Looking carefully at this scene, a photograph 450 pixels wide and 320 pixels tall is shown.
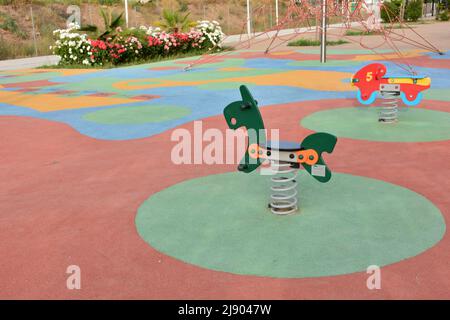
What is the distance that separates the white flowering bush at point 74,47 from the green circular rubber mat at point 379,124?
14.6 m

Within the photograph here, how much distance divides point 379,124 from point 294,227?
15.5 feet

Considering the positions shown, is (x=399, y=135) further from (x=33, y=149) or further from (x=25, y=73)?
(x=25, y=73)

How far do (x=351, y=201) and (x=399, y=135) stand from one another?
3.19m

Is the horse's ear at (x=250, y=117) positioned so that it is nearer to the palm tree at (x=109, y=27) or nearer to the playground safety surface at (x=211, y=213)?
the playground safety surface at (x=211, y=213)

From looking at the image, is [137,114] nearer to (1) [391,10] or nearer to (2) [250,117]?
(2) [250,117]

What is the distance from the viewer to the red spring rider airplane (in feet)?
29.6

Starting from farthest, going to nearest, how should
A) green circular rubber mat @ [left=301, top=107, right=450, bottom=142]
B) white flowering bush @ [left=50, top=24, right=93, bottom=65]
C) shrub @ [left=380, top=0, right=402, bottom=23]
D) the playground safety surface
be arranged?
white flowering bush @ [left=50, top=24, right=93, bottom=65] < green circular rubber mat @ [left=301, top=107, right=450, bottom=142] < shrub @ [left=380, top=0, right=402, bottom=23] < the playground safety surface

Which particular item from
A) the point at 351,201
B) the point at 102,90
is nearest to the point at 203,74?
the point at 102,90

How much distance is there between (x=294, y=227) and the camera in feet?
15.5

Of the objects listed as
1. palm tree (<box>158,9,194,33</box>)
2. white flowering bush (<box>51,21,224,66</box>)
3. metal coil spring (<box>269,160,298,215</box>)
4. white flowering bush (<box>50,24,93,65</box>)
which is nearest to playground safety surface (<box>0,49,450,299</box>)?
metal coil spring (<box>269,160,298,215</box>)

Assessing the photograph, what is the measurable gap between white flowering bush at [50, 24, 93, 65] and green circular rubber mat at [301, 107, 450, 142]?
14565mm

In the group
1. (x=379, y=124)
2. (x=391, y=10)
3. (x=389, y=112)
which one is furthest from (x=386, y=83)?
(x=391, y=10)

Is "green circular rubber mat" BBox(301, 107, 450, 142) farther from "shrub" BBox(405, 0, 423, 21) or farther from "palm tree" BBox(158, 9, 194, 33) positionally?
"shrub" BBox(405, 0, 423, 21)

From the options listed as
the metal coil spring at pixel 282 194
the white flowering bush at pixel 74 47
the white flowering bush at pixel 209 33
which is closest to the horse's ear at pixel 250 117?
the metal coil spring at pixel 282 194
